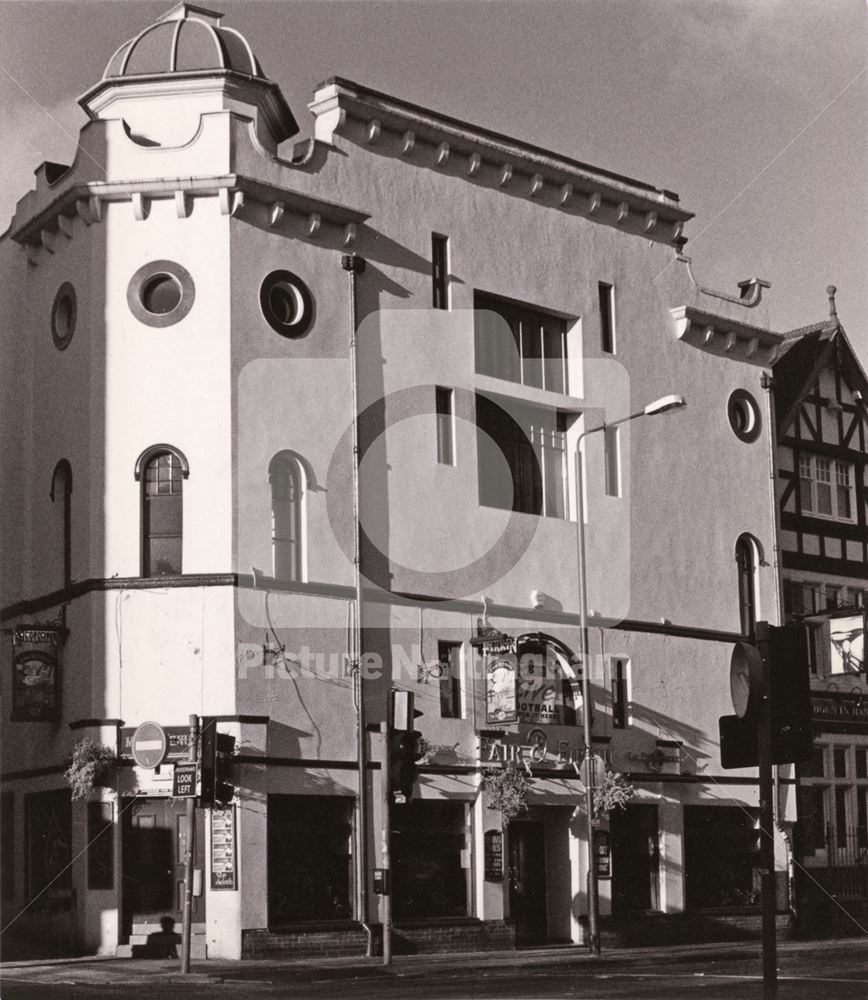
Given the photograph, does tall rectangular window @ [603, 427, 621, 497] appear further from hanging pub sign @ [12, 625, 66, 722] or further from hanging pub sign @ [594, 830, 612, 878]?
hanging pub sign @ [12, 625, 66, 722]

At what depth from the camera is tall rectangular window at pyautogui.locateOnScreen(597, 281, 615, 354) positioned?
38750 mm

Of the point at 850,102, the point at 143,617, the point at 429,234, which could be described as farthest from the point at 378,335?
the point at 850,102

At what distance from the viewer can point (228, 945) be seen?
29.0 m

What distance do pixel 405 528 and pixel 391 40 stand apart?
10.9 metres

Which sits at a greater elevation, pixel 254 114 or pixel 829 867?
pixel 254 114

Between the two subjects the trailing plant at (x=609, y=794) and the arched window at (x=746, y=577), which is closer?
the trailing plant at (x=609, y=794)

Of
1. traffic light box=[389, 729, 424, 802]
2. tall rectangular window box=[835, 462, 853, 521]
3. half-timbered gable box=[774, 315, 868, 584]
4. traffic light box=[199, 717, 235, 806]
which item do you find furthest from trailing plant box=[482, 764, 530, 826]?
tall rectangular window box=[835, 462, 853, 521]

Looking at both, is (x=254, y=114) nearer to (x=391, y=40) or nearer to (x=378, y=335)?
(x=378, y=335)

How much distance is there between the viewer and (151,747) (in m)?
26.6

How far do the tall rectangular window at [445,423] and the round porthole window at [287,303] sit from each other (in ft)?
11.6

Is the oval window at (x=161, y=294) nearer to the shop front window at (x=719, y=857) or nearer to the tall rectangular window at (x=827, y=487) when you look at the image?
the shop front window at (x=719, y=857)

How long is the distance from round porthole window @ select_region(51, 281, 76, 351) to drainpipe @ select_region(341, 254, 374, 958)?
534 cm

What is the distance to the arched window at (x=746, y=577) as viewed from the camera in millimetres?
40812

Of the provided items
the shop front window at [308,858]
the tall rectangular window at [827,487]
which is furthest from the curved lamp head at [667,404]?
the tall rectangular window at [827,487]
